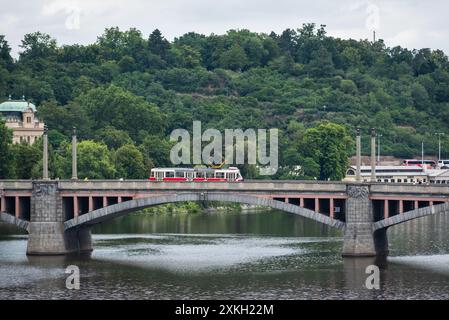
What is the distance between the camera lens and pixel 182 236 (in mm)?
164750

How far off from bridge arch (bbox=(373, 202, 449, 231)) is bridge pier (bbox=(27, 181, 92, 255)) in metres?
31.4

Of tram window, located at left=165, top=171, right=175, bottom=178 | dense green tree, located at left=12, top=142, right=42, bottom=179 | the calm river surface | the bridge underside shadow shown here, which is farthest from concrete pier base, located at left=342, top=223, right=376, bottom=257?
dense green tree, located at left=12, top=142, right=42, bottom=179

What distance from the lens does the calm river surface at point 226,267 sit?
4496 inches

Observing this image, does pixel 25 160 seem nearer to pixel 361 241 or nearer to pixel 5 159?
pixel 5 159

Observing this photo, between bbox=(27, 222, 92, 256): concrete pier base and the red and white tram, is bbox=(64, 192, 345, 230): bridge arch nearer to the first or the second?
bbox=(27, 222, 92, 256): concrete pier base

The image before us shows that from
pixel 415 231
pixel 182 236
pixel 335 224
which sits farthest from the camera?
pixel 415 231

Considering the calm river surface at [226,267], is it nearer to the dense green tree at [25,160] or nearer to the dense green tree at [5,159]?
the dense green tree at [5,159]

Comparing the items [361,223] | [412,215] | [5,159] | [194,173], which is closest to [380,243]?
[361,223]

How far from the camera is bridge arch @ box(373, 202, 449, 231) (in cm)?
12781

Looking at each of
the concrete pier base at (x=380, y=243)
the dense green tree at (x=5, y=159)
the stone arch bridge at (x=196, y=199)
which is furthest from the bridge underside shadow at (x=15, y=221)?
the dense green tree at (x=5, y=159)

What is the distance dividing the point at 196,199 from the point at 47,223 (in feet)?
49.4
